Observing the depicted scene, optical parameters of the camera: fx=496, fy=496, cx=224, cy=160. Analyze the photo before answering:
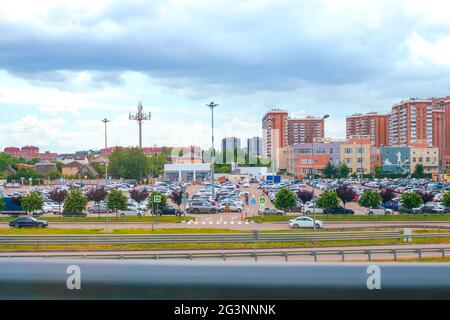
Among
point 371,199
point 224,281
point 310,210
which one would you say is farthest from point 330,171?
point 224,281

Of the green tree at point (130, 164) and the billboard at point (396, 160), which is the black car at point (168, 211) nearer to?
the green tree at point (130, 164)

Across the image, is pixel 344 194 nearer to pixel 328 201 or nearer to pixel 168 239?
pixel 328 201

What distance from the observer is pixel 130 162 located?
63.3 meters

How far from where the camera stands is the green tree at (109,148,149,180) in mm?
63094

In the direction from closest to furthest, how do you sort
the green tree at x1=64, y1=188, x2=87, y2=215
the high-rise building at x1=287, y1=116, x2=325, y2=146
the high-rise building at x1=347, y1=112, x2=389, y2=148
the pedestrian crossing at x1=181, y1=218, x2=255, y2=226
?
the pedestrian crossing at x1=181, y1=218, x2=255, y2=226, the green tree at x1=64, y1=188, x2=87, y2=215, the high-rise building at x1=347, y1=112, x2=389, y2=148, the high-rise building at x1=287, y1=116, x2=325, y2=146

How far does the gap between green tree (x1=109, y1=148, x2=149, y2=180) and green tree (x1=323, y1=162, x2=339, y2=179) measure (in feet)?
73.7

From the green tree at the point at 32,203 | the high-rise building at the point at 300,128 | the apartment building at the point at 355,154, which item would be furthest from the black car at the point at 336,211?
the high-rise building at the point at 300,128

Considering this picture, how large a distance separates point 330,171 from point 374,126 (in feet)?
160

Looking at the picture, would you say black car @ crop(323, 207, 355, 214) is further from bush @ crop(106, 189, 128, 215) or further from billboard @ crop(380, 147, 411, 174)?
billboard @ crop(380, 147, 411, 174)

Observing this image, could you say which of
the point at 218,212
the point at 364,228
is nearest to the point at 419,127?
the point at 218,212

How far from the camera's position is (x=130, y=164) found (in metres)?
63.2

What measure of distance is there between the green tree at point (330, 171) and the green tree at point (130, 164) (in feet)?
73.7

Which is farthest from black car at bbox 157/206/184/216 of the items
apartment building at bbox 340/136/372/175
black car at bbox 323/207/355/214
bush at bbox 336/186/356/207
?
apartment building at bbox 340/136/372/175
